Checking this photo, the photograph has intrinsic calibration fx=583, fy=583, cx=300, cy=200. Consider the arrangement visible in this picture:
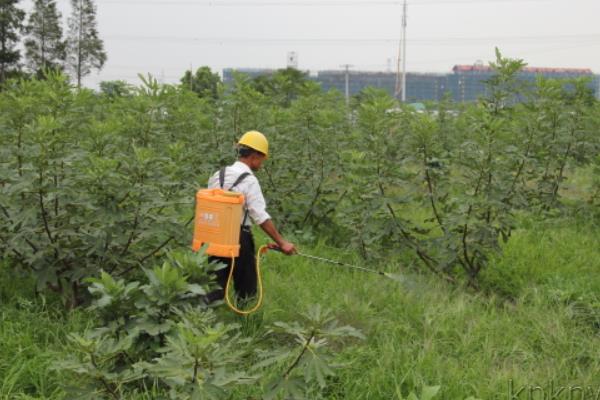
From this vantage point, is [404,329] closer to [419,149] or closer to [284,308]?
[284,308]

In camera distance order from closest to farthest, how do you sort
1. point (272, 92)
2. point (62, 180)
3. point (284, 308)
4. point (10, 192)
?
point (10, 192) < point (62, 180) < point (284, 308) < point (272, 92)

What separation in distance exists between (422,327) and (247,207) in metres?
1.61

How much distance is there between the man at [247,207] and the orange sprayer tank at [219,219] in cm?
25

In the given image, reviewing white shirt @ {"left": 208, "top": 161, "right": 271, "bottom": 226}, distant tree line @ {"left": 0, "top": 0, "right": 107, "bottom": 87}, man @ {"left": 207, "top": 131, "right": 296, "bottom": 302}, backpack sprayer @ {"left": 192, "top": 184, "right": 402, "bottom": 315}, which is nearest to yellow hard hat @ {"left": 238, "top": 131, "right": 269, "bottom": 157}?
man @ {"left": 207, "top": 131, "right": 296, "bottom": 302}

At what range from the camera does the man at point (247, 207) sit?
4.18 m

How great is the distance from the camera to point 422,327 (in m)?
4.43

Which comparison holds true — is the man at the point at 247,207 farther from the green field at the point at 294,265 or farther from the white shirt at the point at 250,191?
the green field at the point at 294,265

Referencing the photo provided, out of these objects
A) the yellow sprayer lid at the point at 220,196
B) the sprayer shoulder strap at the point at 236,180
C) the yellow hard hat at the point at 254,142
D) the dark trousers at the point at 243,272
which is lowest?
the dark trousers at the point at 243,272

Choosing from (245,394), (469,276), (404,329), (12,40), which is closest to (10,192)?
(245,394)

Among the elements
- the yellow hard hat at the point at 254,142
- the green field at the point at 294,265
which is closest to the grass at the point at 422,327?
the green field at the point at 294,265

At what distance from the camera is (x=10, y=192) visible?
367 cm

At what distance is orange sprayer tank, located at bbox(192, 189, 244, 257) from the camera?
3.87 meters

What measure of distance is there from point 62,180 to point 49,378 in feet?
4.22

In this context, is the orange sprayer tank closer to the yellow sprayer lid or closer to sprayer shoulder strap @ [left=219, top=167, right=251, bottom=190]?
the yellow sprayer lid
